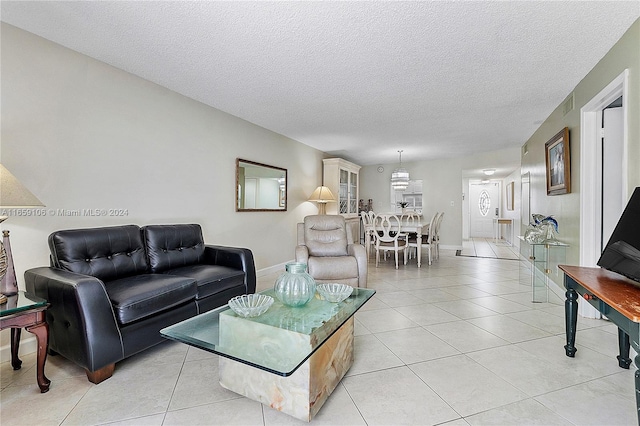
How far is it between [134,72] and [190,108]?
70 cm

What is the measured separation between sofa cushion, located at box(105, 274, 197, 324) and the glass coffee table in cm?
51

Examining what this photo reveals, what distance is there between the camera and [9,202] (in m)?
1.66

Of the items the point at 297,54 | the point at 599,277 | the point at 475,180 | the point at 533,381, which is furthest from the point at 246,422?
the point at 475,180

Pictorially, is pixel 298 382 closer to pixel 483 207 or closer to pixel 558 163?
pixel 558 163

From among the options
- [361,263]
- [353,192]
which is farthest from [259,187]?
[353,192]

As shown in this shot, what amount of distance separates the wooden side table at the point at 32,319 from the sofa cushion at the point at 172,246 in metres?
0.95

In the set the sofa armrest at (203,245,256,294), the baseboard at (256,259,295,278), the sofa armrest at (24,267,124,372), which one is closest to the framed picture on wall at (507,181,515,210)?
the baseboard at (256,259,295,278)

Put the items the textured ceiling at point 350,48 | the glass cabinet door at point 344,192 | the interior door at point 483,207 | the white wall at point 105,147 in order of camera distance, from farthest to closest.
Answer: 1. the interior door at point 483,207
2. the glass cabinet door at point 344,192
3. the white wall at point 105,147
4. the textured ceiling at point 350,48

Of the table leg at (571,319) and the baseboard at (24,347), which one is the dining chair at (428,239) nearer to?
the table leg at (571,319)

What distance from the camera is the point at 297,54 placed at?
7.89 ft

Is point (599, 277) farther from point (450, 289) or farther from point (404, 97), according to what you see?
point (404, 97)

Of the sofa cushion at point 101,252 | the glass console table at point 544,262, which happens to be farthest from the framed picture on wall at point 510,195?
the sofa cushion at point 101,252

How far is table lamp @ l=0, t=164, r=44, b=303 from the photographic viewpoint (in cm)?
166

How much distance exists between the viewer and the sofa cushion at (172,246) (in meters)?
2.69
